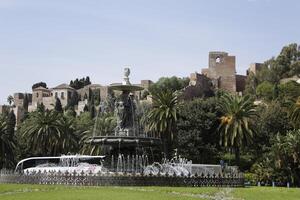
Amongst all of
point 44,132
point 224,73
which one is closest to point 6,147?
point 44,132

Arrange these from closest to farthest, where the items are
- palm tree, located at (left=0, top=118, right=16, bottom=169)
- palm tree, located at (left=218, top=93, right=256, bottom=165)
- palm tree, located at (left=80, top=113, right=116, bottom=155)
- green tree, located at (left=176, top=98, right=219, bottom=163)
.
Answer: palm tree, located at (left=218, top=93, right=256, bottom=165) → palm tree, located at (left=80, top=113, right=116, bottom=155) → palm tree, located at (left=0, top=118, right=16, bottom=169) → green tree, located at (left=176, top=98, right=219, bottom=163)

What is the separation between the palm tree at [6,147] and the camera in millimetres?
68812

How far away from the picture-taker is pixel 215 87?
5472 inches

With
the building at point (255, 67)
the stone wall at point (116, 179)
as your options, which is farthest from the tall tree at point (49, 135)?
the building at point (255, 67)

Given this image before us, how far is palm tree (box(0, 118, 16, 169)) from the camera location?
6881 cm

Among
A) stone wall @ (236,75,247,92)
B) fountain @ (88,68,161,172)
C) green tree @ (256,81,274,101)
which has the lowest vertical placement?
fountain @ (88,68,161,172)

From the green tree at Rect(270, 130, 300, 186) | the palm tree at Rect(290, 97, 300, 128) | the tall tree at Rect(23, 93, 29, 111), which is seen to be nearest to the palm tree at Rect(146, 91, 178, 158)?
the green tree at Rect(270, 130, 300, 186)

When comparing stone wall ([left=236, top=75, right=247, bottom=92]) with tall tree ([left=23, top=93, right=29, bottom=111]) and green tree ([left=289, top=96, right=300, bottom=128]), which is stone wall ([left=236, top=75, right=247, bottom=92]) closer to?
tall tree ([left=23, top=93, right=29, bottom=111])

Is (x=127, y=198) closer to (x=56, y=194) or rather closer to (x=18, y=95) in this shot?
(x=56, y=194)

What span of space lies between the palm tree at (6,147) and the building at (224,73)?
76.2 meters

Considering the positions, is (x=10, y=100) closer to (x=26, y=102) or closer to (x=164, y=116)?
(x=26, y=102)

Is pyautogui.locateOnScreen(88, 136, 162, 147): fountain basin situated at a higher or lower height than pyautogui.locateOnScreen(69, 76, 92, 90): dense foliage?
lower

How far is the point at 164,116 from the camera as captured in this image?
65.5 metres

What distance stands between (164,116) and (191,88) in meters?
57.6
